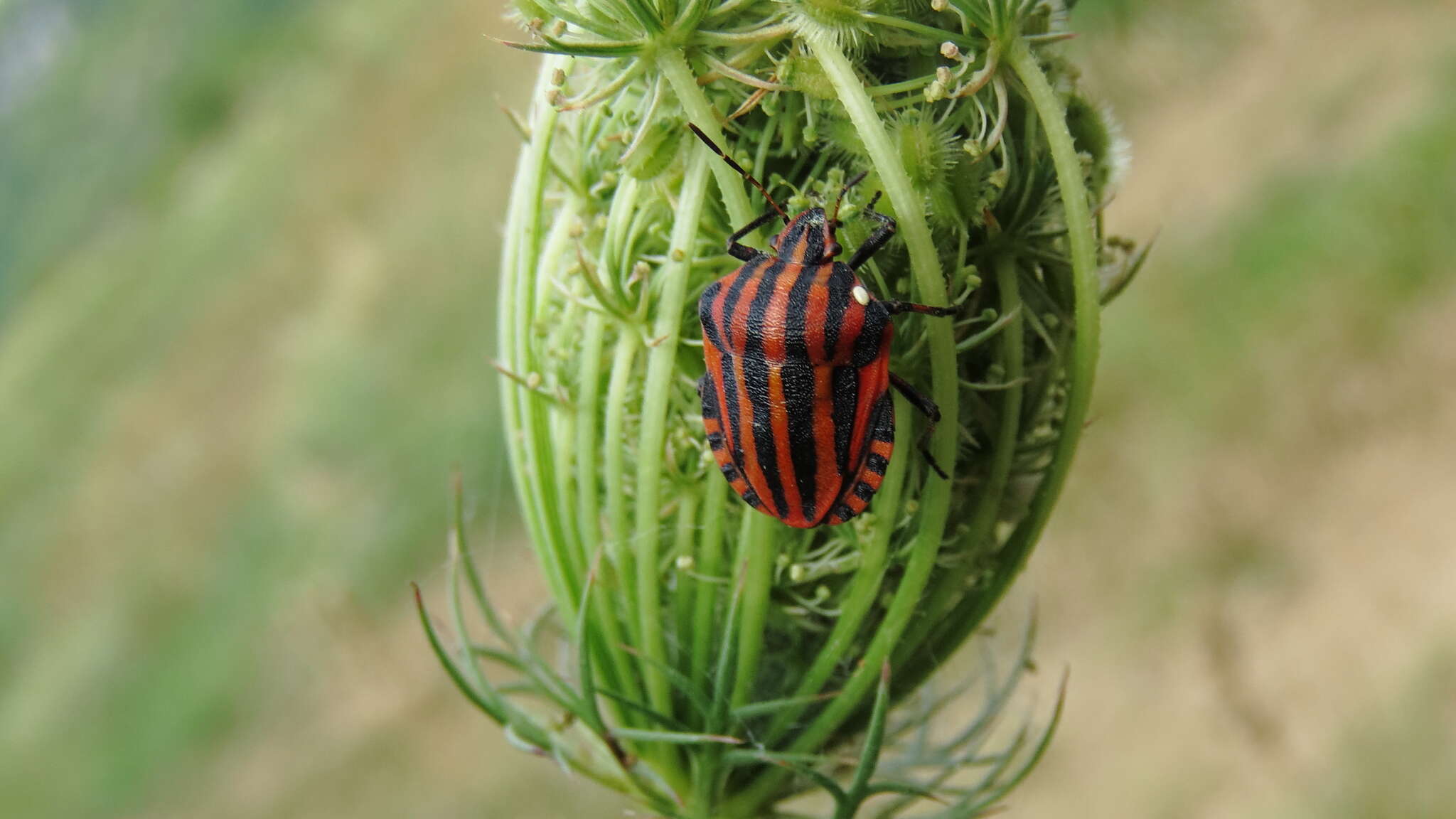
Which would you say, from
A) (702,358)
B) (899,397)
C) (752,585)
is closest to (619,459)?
(702,358)

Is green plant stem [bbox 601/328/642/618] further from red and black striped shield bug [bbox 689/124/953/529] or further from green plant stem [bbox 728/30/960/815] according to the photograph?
green plant stem [bbox 728/30/960/815]

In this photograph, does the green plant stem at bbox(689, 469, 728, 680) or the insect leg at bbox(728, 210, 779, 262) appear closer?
the insect leg at bbox(728, 210, 779, 262)

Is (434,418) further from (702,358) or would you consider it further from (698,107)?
(698,107)

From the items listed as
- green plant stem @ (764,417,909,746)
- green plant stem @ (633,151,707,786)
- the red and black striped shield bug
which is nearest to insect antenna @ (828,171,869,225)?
the red and black striped shield bug

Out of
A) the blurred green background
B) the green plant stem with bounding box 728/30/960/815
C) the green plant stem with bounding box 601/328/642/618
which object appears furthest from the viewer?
the blurred green background

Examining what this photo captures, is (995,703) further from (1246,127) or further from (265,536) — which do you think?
(265,536)

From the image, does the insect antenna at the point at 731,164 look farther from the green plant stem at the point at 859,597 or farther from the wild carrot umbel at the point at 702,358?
the green plant stem at the point at 859,597

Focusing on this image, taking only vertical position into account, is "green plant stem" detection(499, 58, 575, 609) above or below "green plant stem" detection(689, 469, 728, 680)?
above
